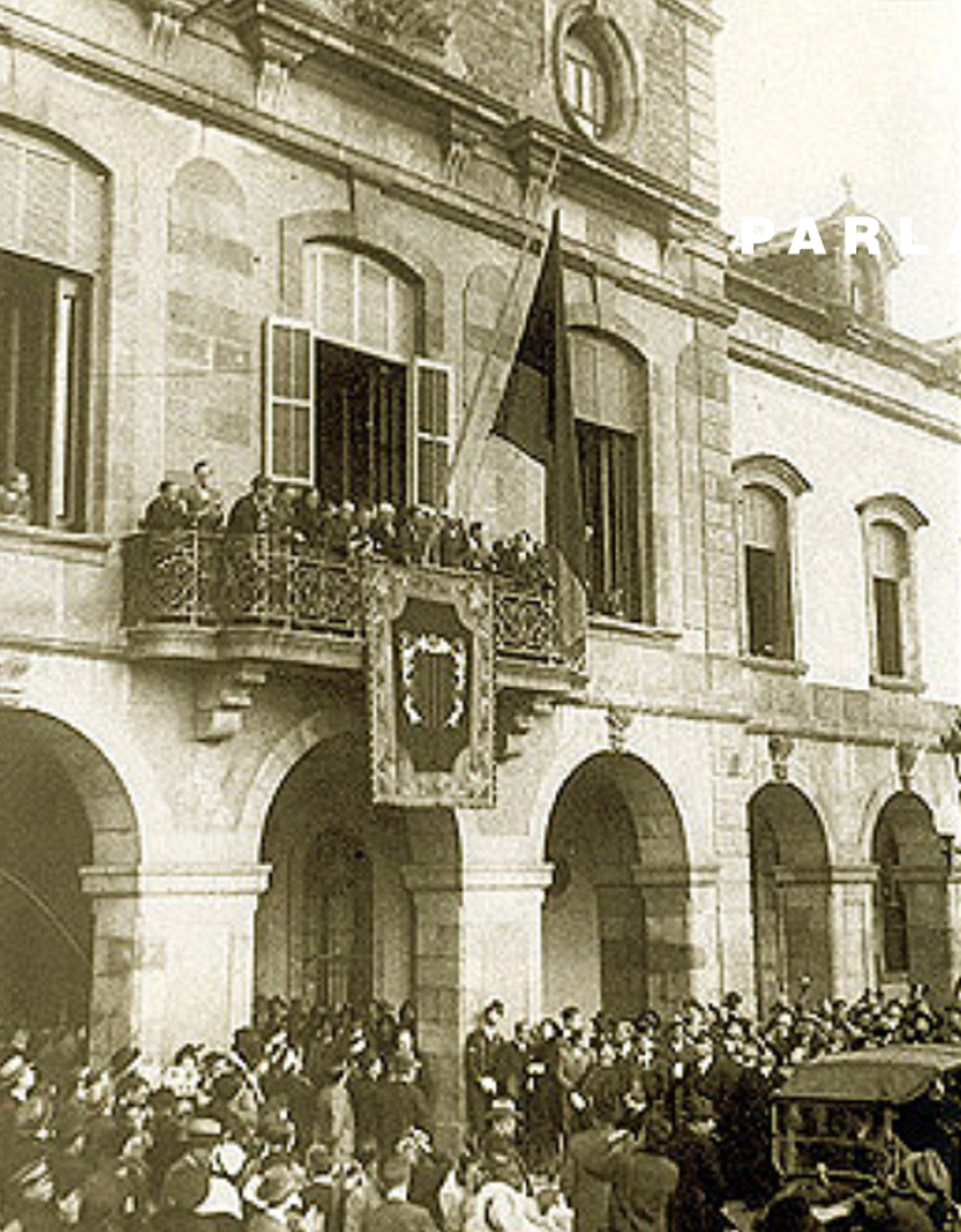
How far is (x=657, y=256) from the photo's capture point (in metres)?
19.0

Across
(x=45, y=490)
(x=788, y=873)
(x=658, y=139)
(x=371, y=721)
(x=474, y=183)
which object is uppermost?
(x=658, y=139)

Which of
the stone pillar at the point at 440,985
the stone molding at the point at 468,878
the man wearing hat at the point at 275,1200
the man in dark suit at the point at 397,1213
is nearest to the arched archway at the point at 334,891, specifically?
the stone molding at the point at 468,878

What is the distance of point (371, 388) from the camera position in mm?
15648

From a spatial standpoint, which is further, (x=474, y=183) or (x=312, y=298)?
(x=474, y=183)

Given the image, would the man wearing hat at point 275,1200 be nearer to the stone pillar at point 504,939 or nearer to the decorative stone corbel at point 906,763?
the stone pillar at point 504,939

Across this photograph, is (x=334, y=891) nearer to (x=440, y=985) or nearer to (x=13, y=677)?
(x=440, y=985)

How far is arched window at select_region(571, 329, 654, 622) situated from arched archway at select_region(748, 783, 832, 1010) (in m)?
4.29

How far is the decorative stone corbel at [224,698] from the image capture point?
42.3 feet

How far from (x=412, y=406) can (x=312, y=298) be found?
4.87ft

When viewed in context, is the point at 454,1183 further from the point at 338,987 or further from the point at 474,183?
the point at 474,183

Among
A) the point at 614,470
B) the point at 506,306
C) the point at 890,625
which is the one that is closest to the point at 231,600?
the point at 506,306

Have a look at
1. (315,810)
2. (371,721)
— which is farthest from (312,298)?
(315,810)

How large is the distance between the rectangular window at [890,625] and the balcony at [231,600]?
12689 millimetres

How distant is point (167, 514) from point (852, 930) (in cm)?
1251
